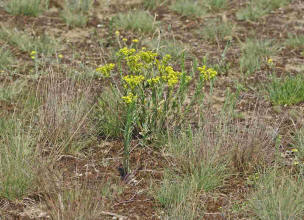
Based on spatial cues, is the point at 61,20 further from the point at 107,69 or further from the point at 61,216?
the point at 61,216

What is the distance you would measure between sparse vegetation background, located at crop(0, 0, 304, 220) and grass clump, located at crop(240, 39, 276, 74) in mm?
16

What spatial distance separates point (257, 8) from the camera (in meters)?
6.78

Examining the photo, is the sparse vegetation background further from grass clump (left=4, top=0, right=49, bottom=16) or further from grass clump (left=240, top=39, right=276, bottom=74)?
grass clump (left=4, top=0, right=49, bottom=16)

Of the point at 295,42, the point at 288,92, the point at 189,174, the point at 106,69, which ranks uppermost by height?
the point at 106,69

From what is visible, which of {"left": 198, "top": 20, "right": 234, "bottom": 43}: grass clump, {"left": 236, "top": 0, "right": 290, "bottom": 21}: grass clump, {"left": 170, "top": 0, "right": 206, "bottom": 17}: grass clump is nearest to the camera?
{"left": 198, "top": 20, "right": 234, "bottom": 43}: grass clump

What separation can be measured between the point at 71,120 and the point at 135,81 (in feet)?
2.47

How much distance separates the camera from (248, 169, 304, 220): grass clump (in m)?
2.92

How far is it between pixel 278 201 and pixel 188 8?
14.4ft

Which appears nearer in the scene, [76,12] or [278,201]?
[278,201]

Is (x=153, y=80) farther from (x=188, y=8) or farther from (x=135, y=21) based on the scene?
(x=188, y=8)

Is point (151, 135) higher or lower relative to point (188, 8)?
lower

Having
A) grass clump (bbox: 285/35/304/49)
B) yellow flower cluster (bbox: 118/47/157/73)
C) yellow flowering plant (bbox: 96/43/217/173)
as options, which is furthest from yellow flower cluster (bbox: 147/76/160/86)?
grass clump (bbox: 285/35/304/49)

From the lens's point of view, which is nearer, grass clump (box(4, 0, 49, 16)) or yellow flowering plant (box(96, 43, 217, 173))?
yellow flowering plant (box(96, 43, 217, 173))

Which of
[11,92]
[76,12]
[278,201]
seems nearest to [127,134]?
[278,201]
